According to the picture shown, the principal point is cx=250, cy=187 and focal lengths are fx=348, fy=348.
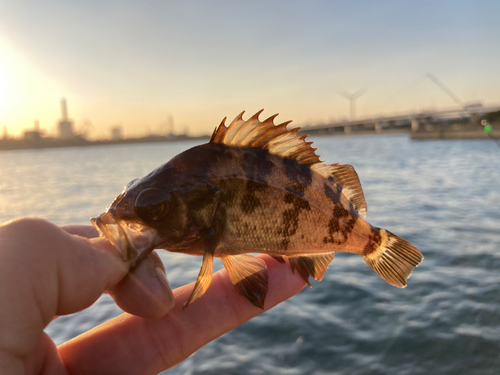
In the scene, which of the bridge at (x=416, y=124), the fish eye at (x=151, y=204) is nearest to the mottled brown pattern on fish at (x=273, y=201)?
the fish eye at (x=151, y=204)

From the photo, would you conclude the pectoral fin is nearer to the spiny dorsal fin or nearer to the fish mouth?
the fish mouth

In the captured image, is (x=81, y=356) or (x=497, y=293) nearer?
(x=81, y=356)

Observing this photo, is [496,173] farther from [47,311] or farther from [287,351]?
[47,311]

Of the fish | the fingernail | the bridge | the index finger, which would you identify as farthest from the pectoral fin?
the bridge

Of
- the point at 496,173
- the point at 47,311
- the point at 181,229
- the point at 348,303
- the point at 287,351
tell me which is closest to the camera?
the point at 47,311

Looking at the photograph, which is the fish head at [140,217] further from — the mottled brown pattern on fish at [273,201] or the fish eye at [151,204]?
the mottled brown pattern on fish at [273,201]

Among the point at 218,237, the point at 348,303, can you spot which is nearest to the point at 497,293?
the point at 348,303

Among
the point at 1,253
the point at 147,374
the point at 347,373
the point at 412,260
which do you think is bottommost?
the point at 347,373

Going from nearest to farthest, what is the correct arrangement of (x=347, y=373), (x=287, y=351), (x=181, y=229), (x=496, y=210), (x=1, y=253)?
(x=1, y=253), (x=181, y=229), (x=347, y=373), (x=287, y=351), (x=496, y=210)
